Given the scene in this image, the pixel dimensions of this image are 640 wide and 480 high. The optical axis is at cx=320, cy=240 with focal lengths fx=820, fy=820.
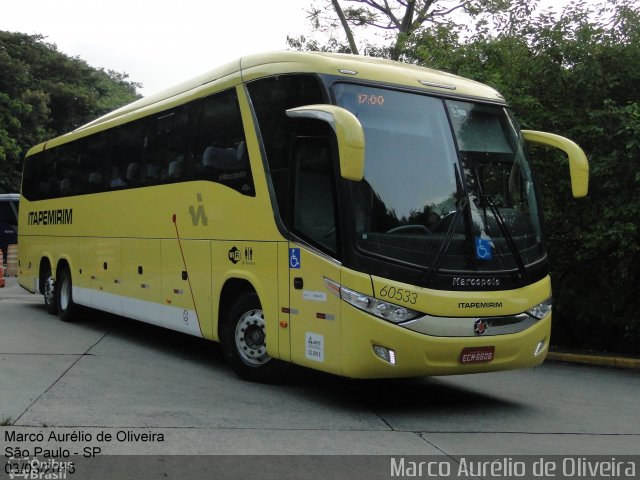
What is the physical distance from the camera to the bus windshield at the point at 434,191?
288 inches

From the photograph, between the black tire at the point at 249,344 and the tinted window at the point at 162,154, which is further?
the tinted window at the point at 162,154

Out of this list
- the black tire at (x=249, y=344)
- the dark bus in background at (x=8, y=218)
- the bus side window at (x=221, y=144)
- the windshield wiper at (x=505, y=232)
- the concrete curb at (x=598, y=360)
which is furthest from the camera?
the dark bus in background at (x=8, y=218)

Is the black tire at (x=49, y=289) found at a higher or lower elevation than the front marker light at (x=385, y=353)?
lower

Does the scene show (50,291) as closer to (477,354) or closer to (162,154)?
(162,154)

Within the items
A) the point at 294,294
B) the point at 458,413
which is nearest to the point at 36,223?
the point at 294,294

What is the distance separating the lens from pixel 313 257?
25.0ft

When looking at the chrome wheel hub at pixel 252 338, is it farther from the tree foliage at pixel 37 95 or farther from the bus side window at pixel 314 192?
the tree foliage at pixel 37 95

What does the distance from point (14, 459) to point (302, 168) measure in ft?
12.0

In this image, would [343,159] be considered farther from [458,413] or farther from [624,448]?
[624,448]

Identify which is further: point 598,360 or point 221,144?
point 598,360

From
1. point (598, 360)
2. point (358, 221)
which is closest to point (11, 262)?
point (598, 360)

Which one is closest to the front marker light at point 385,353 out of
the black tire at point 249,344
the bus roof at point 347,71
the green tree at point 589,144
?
the black tire at point 249,344

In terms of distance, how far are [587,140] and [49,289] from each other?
9860 mm

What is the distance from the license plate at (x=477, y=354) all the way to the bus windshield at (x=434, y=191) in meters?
0.72
